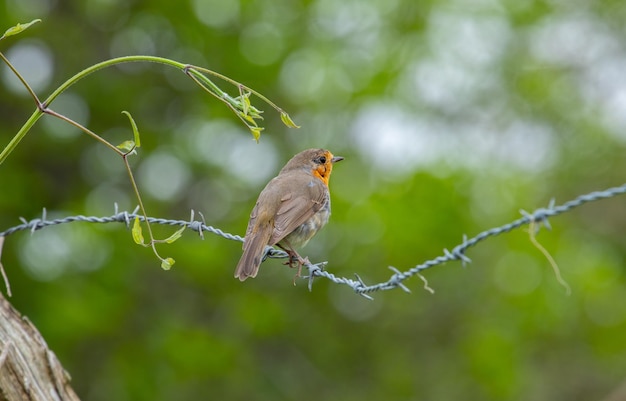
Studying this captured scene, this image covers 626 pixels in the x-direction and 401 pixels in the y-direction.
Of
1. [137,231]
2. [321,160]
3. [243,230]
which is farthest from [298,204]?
[243,230]

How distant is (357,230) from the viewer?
12039mm

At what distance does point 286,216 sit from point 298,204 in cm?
20

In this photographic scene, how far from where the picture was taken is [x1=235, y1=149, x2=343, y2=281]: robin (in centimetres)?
548

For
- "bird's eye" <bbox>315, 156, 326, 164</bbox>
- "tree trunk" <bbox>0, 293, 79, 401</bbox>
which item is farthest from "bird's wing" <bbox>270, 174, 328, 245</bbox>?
"tree trunk" <bbox>0, 293, 79, 401</bbox>

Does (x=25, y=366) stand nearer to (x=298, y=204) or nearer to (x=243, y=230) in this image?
(x=298, y=204)

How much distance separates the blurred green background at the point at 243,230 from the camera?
12.0 m

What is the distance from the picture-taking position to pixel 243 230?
38.6 feet

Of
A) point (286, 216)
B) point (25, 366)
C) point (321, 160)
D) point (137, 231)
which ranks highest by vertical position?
point (321, 160)

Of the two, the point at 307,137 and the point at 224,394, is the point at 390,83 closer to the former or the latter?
the point at 307,137

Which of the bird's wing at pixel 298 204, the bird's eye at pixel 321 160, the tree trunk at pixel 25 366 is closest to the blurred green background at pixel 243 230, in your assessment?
the bird's eye at pixel 321 160

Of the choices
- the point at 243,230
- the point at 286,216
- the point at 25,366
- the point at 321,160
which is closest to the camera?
the point at 25,366

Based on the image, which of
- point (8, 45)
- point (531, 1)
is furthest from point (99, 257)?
point (531, 1)

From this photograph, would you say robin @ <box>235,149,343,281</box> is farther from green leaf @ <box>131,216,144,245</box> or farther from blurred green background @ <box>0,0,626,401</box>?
blurred green background @ <box>0,0,626,401</box>

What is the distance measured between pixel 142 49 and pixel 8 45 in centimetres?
168
